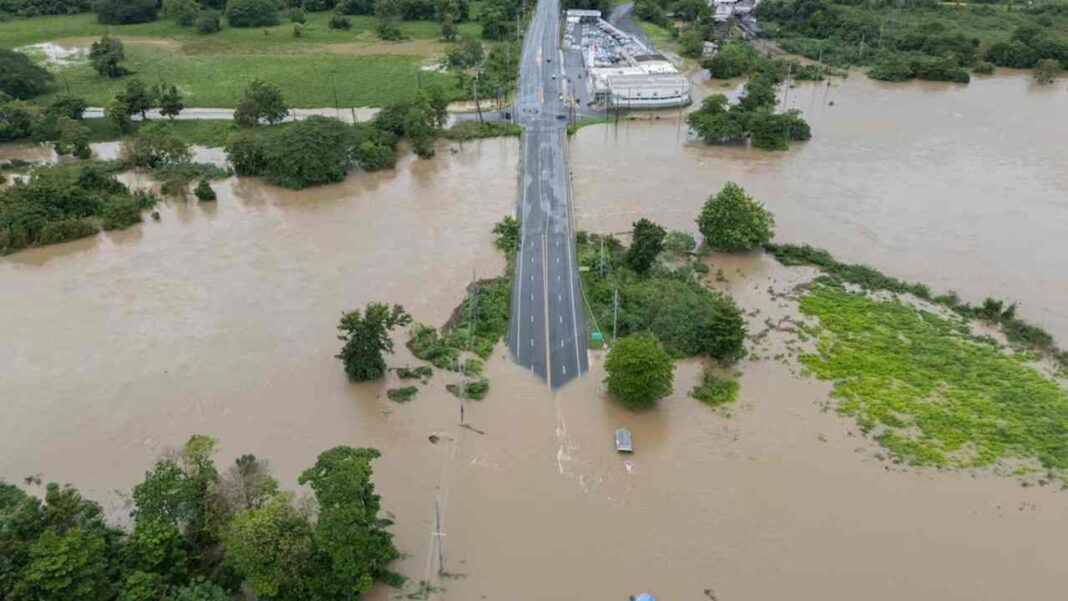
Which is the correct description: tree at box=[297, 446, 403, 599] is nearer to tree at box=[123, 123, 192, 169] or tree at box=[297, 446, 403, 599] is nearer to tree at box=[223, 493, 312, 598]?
tree at box=[223, 493, 312, 598]

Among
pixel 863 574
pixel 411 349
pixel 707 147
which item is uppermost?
pixel 707 147

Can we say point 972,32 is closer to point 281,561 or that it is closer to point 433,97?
point 433,97

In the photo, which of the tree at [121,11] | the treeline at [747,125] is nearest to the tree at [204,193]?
the treeline at [747,125]

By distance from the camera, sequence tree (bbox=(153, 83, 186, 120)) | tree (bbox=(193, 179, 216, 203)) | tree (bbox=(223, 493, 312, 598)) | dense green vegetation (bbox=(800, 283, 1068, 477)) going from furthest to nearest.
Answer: tree (bbox=(153, 83, 186, 120)) < tree (bbox=(193, 179, 216, 203)) < dense green vegetation (bbox=(800, 283, 1068, 477)) < tree (bbox=(223, 493, 312, 598))

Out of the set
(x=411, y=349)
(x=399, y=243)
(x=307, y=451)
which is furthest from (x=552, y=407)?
(x=399, y=243)

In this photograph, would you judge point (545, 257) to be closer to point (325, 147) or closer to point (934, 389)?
point (325, 147)

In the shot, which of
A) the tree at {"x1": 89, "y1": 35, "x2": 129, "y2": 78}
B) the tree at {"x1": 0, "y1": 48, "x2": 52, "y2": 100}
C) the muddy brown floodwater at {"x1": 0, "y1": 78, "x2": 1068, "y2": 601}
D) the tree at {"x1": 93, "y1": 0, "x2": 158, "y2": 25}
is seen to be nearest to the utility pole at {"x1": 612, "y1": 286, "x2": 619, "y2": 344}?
the muddy brown floodwater at {"x1": 0, "y1": 78, "x2": 1068, "y2": 601}
